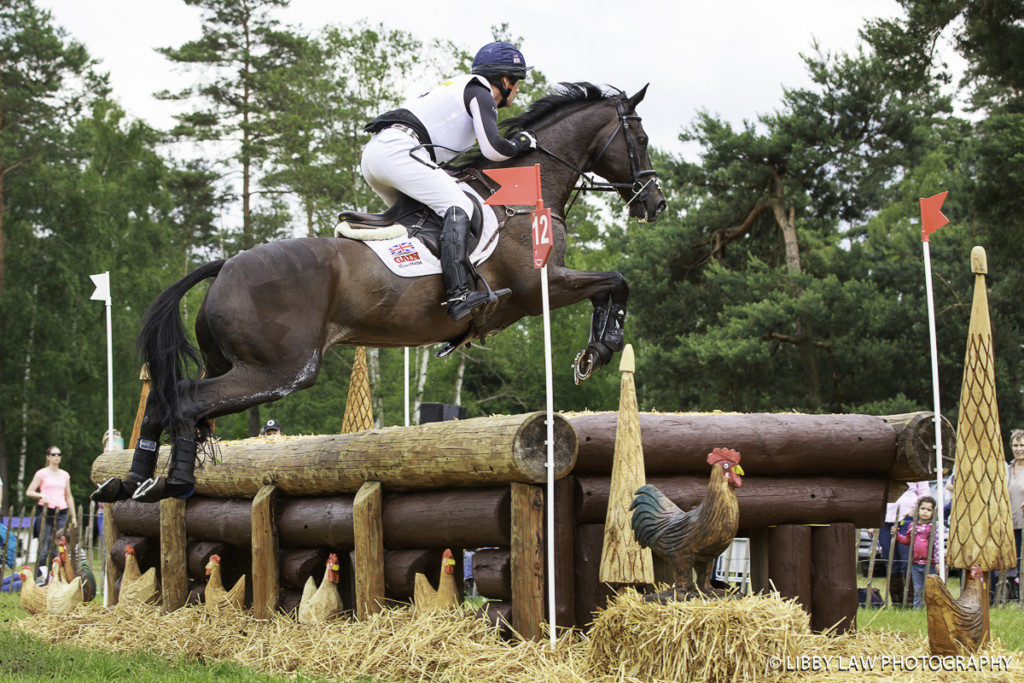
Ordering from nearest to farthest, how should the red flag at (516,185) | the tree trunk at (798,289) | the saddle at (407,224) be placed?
1. the red flag at (516,185)
2. the saddle at (407,224)
3. the tree trunk at (798,289)

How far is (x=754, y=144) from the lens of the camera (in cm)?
1811

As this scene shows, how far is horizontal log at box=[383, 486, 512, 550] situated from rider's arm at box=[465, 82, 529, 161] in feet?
5.71

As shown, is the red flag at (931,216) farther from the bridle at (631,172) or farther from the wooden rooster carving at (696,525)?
the wooden rooster carving at (696,525)

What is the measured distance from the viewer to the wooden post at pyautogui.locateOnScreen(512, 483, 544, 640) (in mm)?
4742

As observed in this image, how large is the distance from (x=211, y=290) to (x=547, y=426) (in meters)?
1.81

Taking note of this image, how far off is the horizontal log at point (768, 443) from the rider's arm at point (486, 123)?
145 centimetres

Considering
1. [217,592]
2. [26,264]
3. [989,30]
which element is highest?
[989,30]

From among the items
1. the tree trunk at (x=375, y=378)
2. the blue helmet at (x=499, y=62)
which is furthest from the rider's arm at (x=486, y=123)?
the tree trunk at (x=375, y=378)

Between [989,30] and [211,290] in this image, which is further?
[989,30]

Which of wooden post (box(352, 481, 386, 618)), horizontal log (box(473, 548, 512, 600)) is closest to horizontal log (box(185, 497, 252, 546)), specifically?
wooden post (box(352, 481, 386, 618))

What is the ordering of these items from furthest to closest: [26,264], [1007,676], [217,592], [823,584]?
[26,264] < [217,592] < [823,584] < [1007,676]

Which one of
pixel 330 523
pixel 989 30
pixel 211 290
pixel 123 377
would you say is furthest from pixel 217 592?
pixel 123 377

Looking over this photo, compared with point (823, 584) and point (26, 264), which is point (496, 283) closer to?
point (823, 584)

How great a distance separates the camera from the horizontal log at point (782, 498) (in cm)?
504
